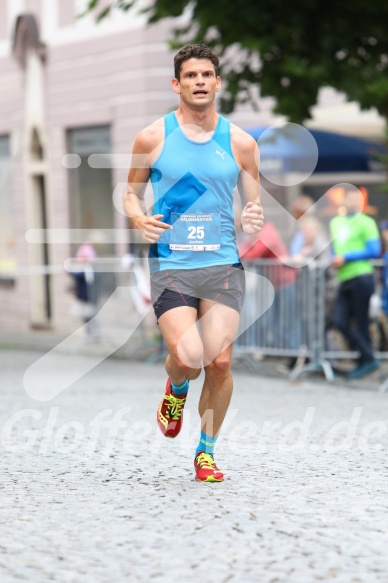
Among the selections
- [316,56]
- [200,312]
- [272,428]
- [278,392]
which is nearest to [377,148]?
[316,56]

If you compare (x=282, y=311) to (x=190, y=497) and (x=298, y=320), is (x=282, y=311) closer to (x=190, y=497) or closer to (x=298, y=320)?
(x=298, y=320)

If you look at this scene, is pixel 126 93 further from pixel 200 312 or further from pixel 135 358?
pixel 200 312

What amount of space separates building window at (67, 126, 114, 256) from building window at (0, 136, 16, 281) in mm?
2423

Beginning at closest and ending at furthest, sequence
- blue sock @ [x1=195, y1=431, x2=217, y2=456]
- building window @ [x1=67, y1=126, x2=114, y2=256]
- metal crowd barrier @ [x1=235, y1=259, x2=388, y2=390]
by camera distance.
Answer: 1. blue sock @ [x1=195, y1=431, x2=217, y2=456]
2. metal crowd barrier @ [x1=235, y1=259, x2=388, y2=390]
3. building window @ [x1=67, y1=126, x2=114, y2=256]

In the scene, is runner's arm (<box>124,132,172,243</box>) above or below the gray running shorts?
above

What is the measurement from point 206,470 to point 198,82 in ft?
5.97

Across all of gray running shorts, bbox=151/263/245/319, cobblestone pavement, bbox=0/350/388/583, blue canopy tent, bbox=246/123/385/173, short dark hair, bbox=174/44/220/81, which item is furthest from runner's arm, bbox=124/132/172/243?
blue canopy tent, bbox=246/123/385/173

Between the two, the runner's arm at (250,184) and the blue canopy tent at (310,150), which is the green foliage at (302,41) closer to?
the blue canopy tent at (310,150)

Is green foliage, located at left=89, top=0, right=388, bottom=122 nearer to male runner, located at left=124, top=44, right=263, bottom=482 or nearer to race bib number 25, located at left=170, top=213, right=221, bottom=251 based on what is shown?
male runner, located at left=124, top=44, right=263, bottom=482

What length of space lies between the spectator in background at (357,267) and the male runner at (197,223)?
6618 mm

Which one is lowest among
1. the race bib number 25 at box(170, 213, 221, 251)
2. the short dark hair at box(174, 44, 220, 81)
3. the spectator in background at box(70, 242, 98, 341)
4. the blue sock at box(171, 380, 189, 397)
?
the spectator in background at box(70, 242, 98, 341)

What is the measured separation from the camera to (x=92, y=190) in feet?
69.1

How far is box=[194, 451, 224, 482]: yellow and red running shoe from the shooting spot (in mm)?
6418

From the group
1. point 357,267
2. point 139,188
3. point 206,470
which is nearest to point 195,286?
point 139,188
